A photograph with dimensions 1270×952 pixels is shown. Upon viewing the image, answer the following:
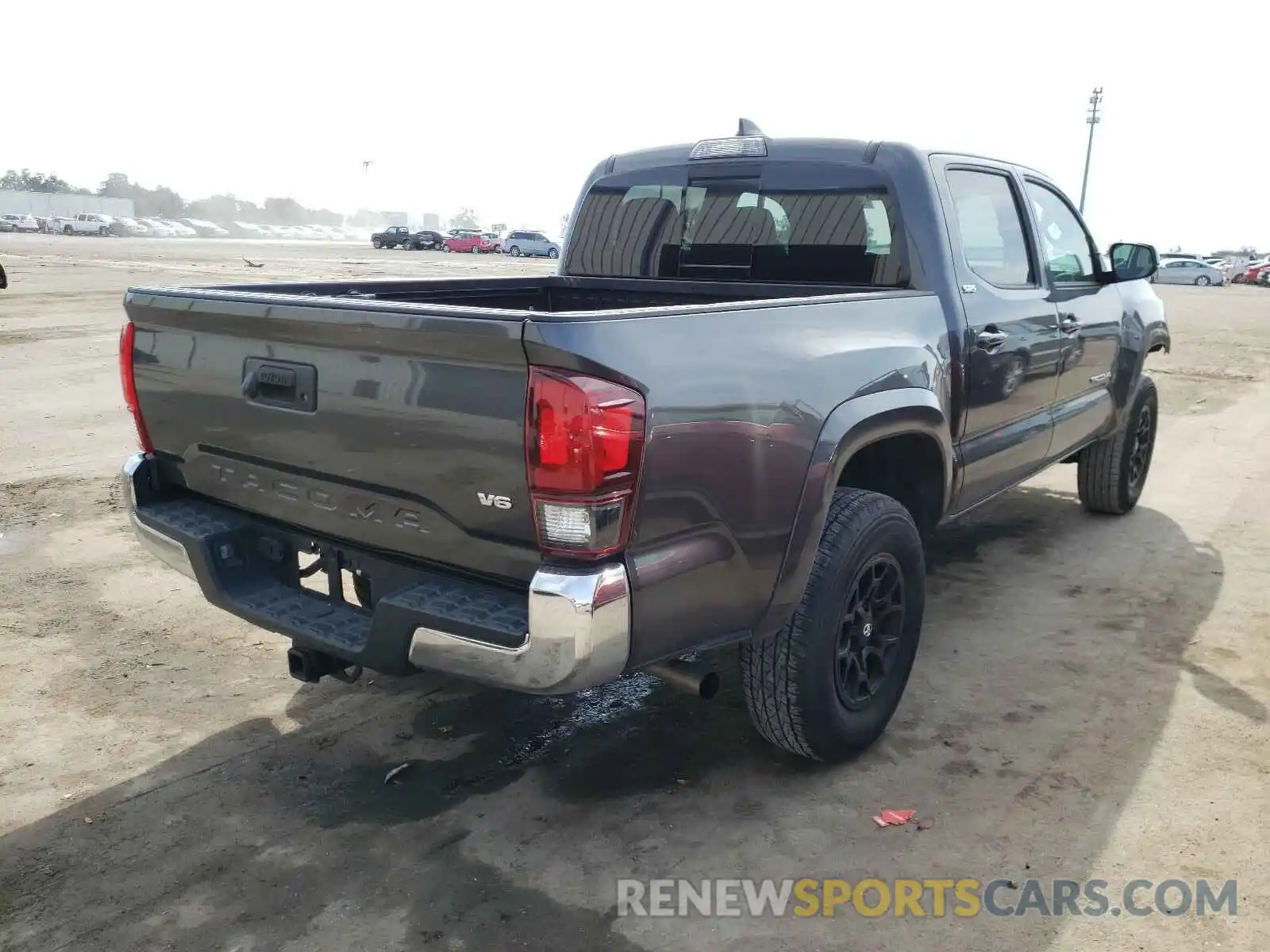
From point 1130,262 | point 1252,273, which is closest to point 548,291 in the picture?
point 1130,262

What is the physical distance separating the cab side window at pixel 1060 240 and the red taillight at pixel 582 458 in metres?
3.09

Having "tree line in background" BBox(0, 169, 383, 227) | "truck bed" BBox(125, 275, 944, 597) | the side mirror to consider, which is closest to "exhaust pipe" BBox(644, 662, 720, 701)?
"truck bed" BBox(125, 275, 944, 597)

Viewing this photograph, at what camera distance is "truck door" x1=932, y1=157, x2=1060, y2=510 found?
3910 mm

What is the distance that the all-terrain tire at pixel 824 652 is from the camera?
303 cm

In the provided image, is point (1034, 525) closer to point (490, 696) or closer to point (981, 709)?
point (981, 709)

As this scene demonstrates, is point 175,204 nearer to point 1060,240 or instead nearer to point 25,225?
point 25,225

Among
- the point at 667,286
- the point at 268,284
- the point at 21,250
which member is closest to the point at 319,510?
the point at 268,284

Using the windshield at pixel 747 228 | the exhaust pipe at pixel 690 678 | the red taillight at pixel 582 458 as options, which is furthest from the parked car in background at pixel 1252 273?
the red taillight at pixel 582 458

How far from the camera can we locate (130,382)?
3.36 m

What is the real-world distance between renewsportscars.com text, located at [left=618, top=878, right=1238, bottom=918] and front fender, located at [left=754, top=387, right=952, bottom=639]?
2.23ft

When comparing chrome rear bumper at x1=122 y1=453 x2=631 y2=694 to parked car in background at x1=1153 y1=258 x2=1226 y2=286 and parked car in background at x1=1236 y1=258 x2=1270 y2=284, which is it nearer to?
parked car in background at x1=1153 y1=258 x2=1226 y2=286

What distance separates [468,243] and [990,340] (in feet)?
171

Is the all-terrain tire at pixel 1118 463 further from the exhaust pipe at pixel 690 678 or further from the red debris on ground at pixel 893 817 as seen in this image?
the exhaust pipe at pixel 690 678

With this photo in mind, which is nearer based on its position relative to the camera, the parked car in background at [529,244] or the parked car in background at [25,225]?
the parked car in background at [529,244]
